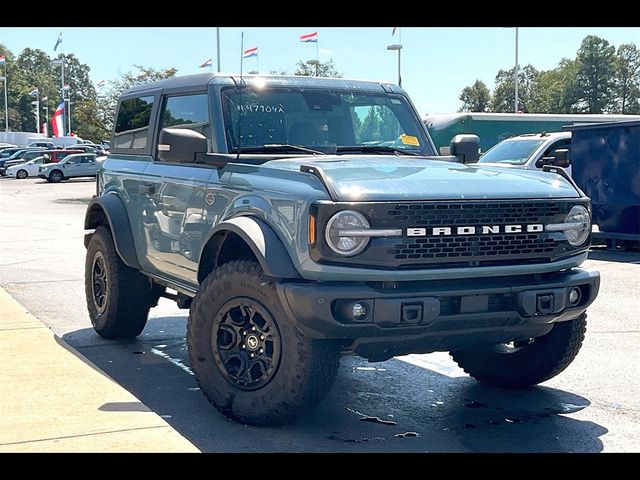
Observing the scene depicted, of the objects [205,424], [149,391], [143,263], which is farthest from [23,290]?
[205,424]

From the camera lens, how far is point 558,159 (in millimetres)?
14820

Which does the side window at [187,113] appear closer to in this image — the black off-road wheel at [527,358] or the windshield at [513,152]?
the black off-road wheel at [527,358]

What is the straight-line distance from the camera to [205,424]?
198 inches

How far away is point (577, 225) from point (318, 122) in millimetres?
1922

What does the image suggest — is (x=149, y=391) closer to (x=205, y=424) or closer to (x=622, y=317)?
(x=205, y=424)

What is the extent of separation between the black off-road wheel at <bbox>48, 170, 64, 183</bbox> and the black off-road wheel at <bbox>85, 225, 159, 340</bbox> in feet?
130

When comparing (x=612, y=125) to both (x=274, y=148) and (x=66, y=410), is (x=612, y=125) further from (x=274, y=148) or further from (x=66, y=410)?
(x=66, y=410)

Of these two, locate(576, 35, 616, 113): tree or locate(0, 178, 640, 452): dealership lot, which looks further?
locate(576, 35, 616, 113): tree

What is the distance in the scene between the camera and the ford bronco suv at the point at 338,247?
4469mm

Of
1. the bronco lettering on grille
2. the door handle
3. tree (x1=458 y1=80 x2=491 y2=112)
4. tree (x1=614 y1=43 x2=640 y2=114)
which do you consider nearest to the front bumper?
the bronco lettering on grille

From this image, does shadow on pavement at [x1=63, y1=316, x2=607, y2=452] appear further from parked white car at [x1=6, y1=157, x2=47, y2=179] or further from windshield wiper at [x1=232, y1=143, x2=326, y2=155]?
parked white car at [x1=6, y1=157, x2=47, y2=179]

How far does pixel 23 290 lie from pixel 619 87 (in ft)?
256

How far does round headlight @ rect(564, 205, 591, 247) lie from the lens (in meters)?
5.04
